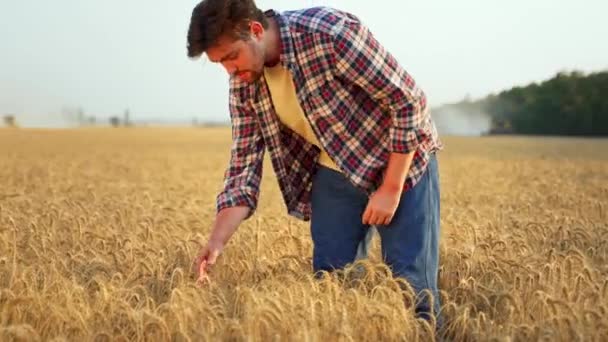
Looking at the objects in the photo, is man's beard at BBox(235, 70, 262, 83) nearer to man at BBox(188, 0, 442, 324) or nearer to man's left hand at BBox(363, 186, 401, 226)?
man at BBox(188, 0, 442, 324)

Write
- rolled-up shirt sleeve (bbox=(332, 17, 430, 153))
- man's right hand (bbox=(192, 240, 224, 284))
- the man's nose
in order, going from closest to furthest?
the man's nose
rolled-up shirt sleeve (bbox=(332, 17, 430, 153))
man's right hand (bbox=(192, 240, 224, 284))

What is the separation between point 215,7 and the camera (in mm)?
3447

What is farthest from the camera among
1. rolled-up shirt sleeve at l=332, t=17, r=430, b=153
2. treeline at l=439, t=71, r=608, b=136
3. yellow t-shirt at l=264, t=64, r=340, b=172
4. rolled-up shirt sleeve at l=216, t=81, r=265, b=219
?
treeline at l=439, t=71, r=608, b=136

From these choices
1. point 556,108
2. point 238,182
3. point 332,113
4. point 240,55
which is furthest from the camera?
point 556,108

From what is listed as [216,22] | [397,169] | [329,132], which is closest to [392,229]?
[397,169]

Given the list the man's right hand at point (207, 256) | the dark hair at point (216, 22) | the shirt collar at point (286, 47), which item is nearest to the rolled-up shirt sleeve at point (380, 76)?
the shirt collar at point (286, 47)

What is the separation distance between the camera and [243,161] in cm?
435

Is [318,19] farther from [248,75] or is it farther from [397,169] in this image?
[397,169]

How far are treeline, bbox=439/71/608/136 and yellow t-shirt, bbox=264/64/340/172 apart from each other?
48.2m

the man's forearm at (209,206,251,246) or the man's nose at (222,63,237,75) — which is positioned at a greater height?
the man's nose at (222,63,237,75)

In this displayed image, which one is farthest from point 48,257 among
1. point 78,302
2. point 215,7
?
point 215,7

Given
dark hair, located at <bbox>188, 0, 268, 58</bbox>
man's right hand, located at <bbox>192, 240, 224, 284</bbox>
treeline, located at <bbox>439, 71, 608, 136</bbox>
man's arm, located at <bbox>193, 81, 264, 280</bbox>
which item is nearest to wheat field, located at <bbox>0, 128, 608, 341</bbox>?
man's right hand, located at <bbox>192, 240, 224, 284</bbox>

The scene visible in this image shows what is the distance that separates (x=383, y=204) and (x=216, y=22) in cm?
114

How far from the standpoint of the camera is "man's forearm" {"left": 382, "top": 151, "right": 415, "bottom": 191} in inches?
149
